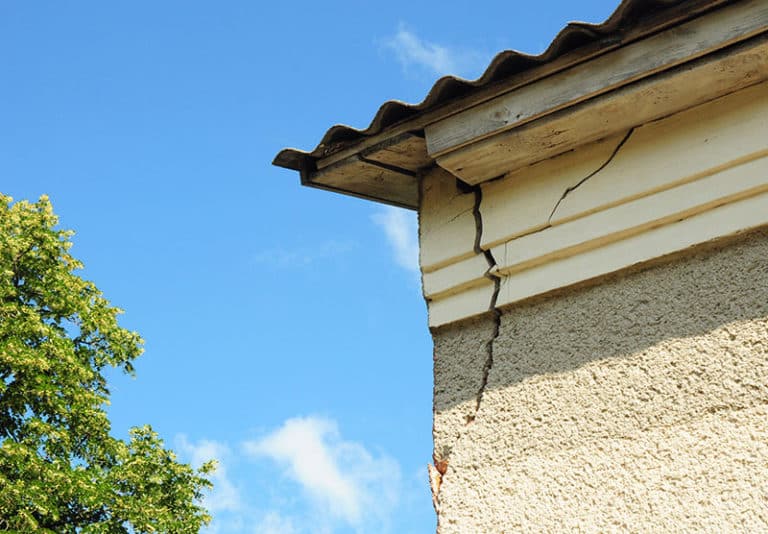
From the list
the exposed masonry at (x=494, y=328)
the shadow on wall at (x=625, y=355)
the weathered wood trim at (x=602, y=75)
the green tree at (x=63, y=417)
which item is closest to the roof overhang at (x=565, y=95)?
the weathered wood trim at (x=602, y=75)

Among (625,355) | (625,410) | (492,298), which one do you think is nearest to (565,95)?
(492,298)

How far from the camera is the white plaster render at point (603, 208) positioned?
2.73 meters

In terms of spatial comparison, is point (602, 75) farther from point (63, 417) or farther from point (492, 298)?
point (63, 417)

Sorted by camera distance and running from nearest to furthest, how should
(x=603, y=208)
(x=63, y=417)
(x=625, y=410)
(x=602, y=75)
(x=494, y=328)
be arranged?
(x=625, y=410), (x=602, y=75), (x=603, y=208), (x=494, y=328), (x=63, y=417)

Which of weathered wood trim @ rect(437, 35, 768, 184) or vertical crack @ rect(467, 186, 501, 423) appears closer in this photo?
weathered wood trim @ rect(437, 35, 768, 184)

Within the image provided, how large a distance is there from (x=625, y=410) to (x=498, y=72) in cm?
109

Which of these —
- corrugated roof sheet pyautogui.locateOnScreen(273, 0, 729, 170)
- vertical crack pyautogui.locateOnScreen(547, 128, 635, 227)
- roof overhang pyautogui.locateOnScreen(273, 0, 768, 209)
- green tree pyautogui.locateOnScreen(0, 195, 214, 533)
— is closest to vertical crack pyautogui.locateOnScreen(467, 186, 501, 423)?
roof overhang pyautogui.locateOnScreen(273, 0, 768, 209)

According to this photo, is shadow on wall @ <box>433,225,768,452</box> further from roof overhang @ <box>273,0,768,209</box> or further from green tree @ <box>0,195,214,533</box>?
green tree @ <box>0,195,214,533</box>

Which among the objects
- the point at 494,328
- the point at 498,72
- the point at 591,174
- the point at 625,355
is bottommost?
the point at 625,355

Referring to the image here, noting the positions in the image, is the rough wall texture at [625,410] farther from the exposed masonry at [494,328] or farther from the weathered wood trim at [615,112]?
the weathered wood trim at [615,112]

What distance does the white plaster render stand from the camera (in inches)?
107

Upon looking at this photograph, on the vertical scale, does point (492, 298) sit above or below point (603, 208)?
below

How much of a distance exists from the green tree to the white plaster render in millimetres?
11722

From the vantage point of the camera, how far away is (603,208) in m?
2.94
